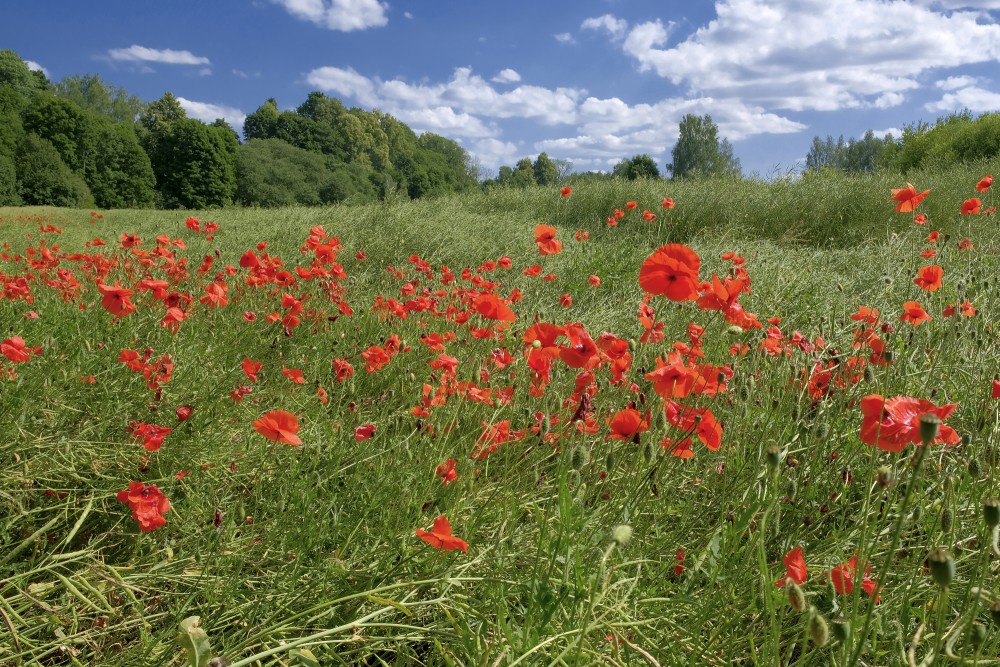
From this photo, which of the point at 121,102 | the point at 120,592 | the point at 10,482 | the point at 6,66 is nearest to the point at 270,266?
the point at 10,482

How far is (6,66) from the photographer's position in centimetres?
4319

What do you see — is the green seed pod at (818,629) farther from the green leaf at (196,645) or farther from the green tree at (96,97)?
the green tree at (96,97)

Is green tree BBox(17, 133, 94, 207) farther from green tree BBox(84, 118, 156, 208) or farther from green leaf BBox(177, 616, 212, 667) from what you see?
green leaf BBox(177, 616, 212, 667)

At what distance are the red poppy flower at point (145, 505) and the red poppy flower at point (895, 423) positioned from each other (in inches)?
50.4

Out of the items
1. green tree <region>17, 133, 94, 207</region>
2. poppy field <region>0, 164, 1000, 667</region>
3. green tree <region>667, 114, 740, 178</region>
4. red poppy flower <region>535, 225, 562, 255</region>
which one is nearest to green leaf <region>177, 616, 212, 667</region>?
poppy field <region>0, 164, 1000, 667</region>

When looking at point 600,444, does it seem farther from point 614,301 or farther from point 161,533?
point 614,301

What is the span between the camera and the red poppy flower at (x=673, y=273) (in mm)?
1277

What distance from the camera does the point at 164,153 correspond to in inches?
1542

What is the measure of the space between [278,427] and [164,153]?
44.6 meters

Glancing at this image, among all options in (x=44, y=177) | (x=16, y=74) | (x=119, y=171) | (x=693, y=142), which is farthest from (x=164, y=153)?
(x=693, y=142)

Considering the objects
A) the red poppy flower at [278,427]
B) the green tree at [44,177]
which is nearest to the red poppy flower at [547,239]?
the red poppy flower at [278,427]

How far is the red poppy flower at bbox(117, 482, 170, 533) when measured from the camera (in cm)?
124

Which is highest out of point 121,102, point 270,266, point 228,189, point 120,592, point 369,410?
point 121,102

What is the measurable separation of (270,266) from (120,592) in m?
1.81
